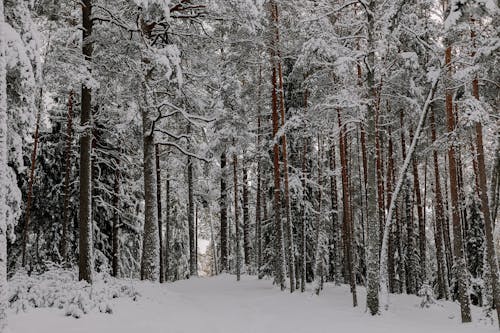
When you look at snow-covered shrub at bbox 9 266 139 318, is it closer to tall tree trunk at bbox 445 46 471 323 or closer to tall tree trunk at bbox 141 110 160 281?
tall tree trunk at bbox 141 110 160 281

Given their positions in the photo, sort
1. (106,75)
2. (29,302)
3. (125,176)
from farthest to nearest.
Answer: (125,176)
(106,75)
(29,302)

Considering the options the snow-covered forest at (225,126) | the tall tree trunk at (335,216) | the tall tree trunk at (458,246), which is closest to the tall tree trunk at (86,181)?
the snow-covered forest at (225,126)

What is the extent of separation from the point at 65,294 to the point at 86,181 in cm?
377

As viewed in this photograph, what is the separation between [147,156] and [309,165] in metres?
11.1

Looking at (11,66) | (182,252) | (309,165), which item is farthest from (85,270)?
(182,252)

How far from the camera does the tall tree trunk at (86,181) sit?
12141 mm

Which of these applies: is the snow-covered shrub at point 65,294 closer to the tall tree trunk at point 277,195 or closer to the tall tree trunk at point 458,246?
the tall tree trunk at point 277,195

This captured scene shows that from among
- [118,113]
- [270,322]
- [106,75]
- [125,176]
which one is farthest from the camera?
[125,176]

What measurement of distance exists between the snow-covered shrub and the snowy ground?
0.25 metres

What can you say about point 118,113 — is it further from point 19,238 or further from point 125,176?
point 19,238

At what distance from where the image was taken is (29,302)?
29.8ft

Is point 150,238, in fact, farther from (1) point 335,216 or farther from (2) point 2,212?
(1) point 335,216

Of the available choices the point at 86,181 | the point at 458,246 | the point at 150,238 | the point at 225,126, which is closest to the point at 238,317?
the point at 150,238

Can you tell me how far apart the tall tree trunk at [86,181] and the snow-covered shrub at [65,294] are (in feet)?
1.94
